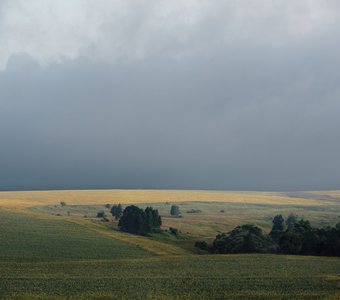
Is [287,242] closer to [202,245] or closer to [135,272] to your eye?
[202,245]

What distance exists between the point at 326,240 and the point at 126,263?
44.2 meters

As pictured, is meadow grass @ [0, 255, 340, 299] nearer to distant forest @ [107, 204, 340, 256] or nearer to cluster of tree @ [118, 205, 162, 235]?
distant forest @ [107, 204, 340, 256]

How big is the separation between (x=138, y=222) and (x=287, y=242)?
154 ft

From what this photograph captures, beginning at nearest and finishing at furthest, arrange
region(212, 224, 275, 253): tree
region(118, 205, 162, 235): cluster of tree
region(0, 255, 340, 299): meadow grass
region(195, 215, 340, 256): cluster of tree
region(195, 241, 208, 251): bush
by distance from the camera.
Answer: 1. region(0, 255, 340, 299): meadow grass
2. region(195, 215, 340, 256): cluster of tree
3. region(212, 224, 275, 253): tree
4. region(195, 241, 208, 251): bush
5. region(118, 205, 162, 235): cluster of tree

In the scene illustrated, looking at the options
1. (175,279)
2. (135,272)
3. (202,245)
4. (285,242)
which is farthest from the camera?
(202,245)

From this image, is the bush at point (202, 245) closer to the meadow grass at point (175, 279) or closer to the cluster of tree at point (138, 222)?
the cluster of tree at point (138, 222)

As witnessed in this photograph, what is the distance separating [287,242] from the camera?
9900 cm

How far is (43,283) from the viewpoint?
5575 centimetres

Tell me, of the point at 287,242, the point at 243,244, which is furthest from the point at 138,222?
the point at 287,242

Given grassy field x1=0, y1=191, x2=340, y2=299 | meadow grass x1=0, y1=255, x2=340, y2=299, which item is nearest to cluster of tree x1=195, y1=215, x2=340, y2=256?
grassy field x1=0, y1=191, x2=340, y2=299

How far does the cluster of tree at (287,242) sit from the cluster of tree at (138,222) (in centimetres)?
2404

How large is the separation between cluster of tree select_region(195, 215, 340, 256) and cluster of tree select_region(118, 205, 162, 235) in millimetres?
24045

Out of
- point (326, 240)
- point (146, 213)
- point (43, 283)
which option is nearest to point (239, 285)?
point (43, 283)

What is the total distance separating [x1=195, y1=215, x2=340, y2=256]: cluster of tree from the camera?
3834 inches
